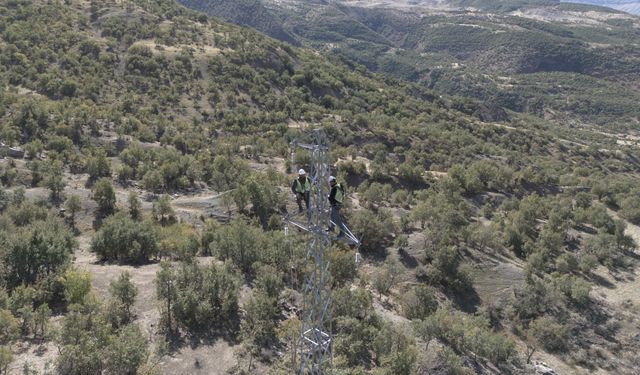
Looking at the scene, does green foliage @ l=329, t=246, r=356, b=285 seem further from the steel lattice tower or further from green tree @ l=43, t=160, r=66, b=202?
green tree @ l=43, t=160, r=66, b=202

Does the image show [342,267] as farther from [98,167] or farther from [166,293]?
[98,167]

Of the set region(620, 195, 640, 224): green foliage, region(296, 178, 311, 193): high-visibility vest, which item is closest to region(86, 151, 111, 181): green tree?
region(296, 178, 311, 193): high-visibility vest

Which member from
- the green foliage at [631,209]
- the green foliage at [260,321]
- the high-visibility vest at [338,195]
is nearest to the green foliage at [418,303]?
the green foliage at [260,321]

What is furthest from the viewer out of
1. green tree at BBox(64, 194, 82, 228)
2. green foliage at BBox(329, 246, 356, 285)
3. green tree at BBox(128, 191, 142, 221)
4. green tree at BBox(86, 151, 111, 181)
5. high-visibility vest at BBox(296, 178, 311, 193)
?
green tree at BBox(86, 151, 111, 181)

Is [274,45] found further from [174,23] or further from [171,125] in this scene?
[171,125]

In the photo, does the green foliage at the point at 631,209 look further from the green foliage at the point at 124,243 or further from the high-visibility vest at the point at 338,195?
the high-visibility vest at the point at 338,195

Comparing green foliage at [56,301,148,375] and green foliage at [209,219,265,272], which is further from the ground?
green foliage at [56,301,148,375]
